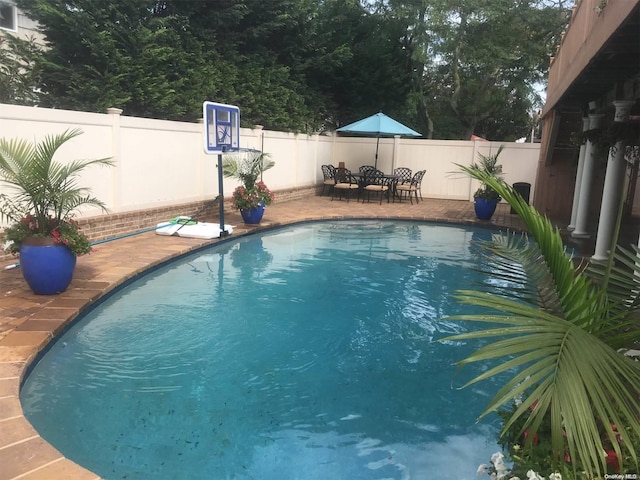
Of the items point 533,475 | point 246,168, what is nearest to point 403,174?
point 246,168

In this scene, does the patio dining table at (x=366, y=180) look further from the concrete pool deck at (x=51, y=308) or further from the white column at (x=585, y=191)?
the white column at (x=585, y=191)

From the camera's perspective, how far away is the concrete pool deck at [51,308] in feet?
7.64

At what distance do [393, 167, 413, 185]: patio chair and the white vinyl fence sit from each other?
0.39 metres

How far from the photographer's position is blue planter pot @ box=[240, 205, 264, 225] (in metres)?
9.26

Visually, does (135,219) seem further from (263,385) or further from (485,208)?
(485,208)

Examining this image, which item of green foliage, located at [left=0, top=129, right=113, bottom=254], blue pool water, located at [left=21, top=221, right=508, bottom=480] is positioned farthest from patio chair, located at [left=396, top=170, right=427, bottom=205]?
green foliage, located at [left=0, top=129, right=113, bottom=254]

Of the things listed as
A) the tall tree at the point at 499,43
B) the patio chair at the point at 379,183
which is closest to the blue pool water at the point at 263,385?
the patio chair at the point at 379,183

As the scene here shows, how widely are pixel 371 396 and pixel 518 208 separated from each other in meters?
2.14

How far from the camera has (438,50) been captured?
651 inches

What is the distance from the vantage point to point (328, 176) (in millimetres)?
14680

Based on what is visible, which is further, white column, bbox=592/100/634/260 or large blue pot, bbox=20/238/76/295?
white column, bbox=592/100/634/260

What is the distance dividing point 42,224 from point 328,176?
10471 millimetres

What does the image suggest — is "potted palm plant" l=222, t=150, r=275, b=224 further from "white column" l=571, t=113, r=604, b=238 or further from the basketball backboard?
"white column" l=571, t=113, r=604, b=238

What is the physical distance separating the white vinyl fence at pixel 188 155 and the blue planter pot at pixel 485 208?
2.32m
